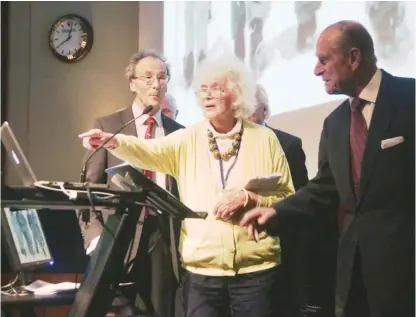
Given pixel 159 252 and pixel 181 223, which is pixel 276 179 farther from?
pixel 159 252

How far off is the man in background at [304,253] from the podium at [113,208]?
2.66 feet

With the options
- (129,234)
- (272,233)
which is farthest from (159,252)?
(272,233)

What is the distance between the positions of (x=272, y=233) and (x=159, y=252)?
1.80ft

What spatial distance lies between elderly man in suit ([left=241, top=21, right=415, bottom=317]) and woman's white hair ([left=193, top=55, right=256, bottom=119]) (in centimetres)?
36

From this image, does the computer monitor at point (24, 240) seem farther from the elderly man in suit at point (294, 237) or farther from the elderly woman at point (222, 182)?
the elderly man in suit at point (294, 237)

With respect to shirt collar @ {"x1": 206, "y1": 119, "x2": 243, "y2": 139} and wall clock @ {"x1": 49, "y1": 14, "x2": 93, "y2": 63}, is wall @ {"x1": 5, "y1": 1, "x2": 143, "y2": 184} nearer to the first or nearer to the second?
wall clock @ {"x1": 49, "y1": 14, "x2": 93, "y2": 63}

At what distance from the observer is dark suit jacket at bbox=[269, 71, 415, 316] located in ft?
6.03

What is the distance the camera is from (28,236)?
7.64ft

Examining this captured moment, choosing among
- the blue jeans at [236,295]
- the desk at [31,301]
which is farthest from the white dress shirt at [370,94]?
the desk at [31,301]

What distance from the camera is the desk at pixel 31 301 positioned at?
6.83 feet

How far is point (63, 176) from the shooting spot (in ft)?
12.4

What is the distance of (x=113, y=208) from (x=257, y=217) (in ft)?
1.48

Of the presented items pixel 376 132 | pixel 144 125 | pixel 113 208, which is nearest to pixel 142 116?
pixel 144 125

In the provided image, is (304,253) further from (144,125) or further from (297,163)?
(144,125)
